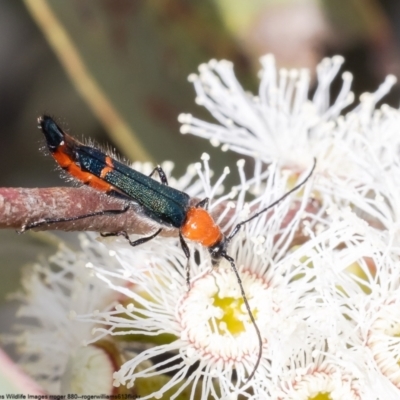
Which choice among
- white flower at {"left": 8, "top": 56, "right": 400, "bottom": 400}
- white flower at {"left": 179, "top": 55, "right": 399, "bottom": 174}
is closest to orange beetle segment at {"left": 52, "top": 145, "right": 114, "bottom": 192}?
white flower at {"left": 8, "top": 56, "right": 400, "bottom": 400}

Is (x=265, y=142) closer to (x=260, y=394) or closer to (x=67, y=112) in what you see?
(x=260, y=394)

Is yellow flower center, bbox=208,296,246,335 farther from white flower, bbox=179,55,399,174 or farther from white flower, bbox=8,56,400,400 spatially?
white flower, bbox=179,55,399,174

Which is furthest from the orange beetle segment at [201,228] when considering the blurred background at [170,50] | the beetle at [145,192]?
the blurred background at [170,50]

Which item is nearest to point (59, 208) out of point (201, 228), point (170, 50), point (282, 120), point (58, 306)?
point (201, 228)

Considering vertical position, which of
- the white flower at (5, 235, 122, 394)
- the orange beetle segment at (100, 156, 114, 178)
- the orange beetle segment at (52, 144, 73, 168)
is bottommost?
the white flower at (5, 235, 122, 394)

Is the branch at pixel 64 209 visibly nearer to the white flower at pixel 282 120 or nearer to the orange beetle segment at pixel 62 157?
the orange beetle segment at pixel 62 157

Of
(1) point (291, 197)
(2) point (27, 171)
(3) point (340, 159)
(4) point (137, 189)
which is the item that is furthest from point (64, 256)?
→ (2) point (27, 171)
